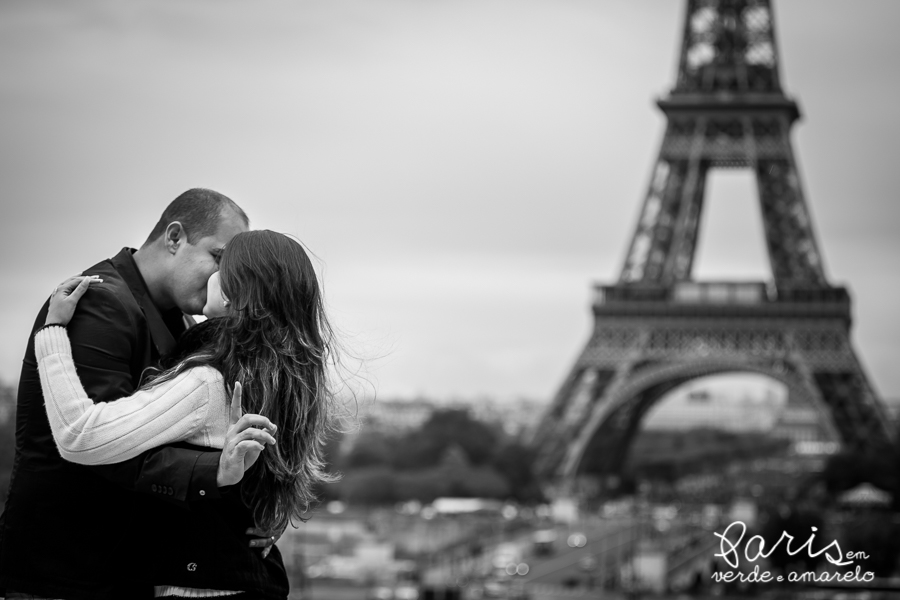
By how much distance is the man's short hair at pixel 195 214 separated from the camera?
4.19 m

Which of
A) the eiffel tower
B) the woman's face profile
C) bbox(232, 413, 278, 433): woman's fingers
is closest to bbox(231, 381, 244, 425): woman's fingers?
bbox(232, 413, 278, 433): woman's fingers

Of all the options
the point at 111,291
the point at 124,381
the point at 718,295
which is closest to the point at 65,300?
the point at 111,291

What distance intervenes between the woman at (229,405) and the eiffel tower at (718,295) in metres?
40.9

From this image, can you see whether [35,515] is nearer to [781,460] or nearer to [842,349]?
[842,349]

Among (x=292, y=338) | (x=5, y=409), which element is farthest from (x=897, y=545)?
(x=292, y=338)

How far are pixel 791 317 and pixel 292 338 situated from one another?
41.7 metres

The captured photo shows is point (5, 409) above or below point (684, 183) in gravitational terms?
below

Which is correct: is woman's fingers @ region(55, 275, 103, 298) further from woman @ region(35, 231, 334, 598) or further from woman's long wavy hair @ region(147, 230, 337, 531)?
woman's long wavy hair @ region(147, 230, 337, 531)

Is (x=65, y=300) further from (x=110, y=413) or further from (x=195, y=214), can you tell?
(x=195, y=214)

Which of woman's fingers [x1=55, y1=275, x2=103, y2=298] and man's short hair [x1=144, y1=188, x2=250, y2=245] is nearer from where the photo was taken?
woman's fingers [x1=55, y1=275, x2=103, y2=298]

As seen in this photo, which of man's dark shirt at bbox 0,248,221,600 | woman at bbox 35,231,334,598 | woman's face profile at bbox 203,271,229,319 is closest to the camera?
woman at bbox 35,231,334,598

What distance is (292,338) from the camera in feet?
12.8

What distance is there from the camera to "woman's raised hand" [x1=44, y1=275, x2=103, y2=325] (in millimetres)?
3771

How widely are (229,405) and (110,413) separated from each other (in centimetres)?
A: 31
